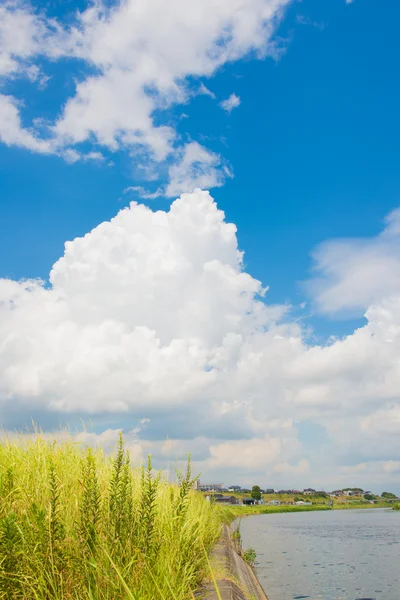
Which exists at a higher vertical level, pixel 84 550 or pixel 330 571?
pixel 84 550

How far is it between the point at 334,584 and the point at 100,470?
14895 millimetres

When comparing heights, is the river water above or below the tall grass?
below

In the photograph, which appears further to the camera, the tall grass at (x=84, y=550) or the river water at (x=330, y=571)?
the river water at (x=330, y=571)

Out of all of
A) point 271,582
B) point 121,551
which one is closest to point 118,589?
point 121,551

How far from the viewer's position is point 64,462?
26.3ft

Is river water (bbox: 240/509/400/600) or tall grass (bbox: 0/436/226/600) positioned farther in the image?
river water (bbox: 240/509/400/600)

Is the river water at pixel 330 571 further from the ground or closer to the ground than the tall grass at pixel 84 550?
closer to the ground

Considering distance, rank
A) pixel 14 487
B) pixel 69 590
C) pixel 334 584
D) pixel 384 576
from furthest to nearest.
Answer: pixel 384 576, pixel 334 584, pixel 14 487, pixel 69 590

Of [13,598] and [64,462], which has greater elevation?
[64,462]

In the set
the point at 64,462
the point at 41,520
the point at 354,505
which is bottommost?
the point at 354,505

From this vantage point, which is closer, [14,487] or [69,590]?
[69,590]

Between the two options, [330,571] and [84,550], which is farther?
[330,571]

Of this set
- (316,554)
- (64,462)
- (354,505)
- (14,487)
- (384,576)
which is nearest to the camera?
(14,487)

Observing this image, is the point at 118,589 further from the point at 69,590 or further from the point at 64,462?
the point at 64,462
